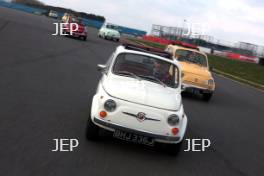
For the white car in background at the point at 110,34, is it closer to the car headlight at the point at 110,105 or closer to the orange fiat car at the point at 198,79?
the orange fiat car at the point at 198,79

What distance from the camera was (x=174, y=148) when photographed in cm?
657

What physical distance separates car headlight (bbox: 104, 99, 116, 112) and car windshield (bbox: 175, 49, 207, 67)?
872 centimetres

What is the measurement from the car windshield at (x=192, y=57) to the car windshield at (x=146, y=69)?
6993mm

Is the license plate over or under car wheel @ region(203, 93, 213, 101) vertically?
over

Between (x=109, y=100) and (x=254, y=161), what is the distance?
2.85 meters

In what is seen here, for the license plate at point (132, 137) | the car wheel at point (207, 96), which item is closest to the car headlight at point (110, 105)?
the license plate at point (132, 137)

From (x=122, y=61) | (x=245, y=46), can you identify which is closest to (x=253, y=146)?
(x=122, y=61)

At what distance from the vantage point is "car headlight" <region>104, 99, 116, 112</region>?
20.6ft

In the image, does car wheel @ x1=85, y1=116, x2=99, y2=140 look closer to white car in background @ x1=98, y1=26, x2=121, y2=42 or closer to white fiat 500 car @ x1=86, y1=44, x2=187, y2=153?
white fiat 500 car @ x1=86, y1=44, x2=187, y2=153

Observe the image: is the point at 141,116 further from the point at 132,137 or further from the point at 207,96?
the point at 207,96

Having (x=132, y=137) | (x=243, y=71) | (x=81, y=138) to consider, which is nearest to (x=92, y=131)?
(x=81, y=138)

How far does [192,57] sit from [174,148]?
8.48m

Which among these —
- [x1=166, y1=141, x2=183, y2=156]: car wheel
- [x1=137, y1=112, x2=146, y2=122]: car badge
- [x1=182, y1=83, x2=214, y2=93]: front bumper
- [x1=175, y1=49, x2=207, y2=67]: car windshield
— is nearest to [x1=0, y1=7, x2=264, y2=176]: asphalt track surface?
[x1=166, y1=141, x2=183, y2=156]: car wheel

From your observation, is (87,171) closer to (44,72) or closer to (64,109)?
(64,109)
